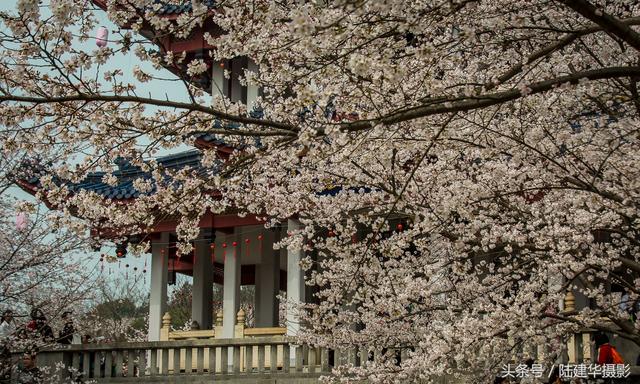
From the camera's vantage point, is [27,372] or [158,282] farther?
[158,282]

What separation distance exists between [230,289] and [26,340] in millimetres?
4670

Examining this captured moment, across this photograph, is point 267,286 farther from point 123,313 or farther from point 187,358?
point 123,313

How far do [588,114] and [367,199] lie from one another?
10.4 ft

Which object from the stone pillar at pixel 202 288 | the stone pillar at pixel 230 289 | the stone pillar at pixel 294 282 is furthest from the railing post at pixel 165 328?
the stone pillar at pixel 294 282

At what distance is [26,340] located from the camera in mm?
16688

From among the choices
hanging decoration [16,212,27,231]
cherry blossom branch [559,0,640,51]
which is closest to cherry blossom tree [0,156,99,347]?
hanging decoration [16,212,27,231]

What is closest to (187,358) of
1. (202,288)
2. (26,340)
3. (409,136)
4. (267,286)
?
(26,340)

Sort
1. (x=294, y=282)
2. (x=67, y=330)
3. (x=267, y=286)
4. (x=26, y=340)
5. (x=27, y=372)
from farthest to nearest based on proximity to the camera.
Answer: (x=267, y=286)
(x=294, y=282)
(x=67, y=330)
(x=27, y=372)
(x=26, y=340)

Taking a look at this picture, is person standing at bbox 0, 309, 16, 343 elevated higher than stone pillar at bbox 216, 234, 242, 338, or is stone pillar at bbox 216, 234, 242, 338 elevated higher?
stone pillar at bbox 216, 234, 242, 338

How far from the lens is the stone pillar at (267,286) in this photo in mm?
23141

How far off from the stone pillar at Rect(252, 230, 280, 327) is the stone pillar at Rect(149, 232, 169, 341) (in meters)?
2.89

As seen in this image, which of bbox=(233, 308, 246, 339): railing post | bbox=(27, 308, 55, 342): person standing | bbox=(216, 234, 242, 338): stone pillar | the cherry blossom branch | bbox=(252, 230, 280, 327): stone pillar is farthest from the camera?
bbox=(252, 230, 280, 327): stone pillar

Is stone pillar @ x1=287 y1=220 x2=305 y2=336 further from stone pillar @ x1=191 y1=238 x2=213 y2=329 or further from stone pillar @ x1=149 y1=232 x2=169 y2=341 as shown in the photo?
stone pillar @ x1=149 y1=232 x2=169 y2=341

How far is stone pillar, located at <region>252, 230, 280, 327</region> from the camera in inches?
911
